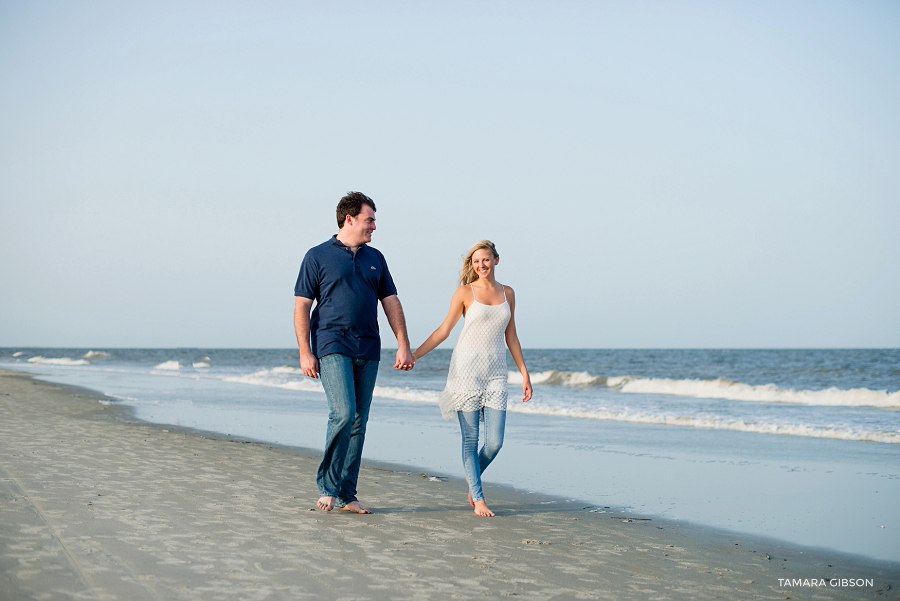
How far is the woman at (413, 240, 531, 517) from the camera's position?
5.11 metres

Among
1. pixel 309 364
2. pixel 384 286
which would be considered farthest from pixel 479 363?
pixel 309 364

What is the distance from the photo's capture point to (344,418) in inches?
185

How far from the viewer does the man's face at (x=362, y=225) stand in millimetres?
4824

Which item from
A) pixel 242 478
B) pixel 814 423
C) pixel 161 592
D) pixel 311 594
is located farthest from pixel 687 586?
pixel 814 423

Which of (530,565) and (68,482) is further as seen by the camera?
(68,482)

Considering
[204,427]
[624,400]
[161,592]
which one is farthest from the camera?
[624,400]

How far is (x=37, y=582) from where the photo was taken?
3125 millimetres

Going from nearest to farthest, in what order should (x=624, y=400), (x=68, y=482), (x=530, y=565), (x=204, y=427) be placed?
(x=530, y=565) < (x=68, y=482) < (x=204, y=427) < (x=624, y=400)

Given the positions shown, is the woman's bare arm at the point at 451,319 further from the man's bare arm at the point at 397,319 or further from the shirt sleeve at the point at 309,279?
the shirt sleeve at the point at 309,279

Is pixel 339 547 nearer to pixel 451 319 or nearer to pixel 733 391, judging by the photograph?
pixel 451 319

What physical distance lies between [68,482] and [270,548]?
2439mm

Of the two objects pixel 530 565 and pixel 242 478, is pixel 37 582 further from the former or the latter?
pixel 242 478

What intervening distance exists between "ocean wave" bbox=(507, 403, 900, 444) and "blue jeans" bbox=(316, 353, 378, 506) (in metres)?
8.32

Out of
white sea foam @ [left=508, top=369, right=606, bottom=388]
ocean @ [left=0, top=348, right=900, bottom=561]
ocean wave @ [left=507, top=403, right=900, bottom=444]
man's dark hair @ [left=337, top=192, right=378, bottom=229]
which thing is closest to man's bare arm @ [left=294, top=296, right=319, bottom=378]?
man's dark hair @ [left=337, top=192, right=378, bottom=229]
